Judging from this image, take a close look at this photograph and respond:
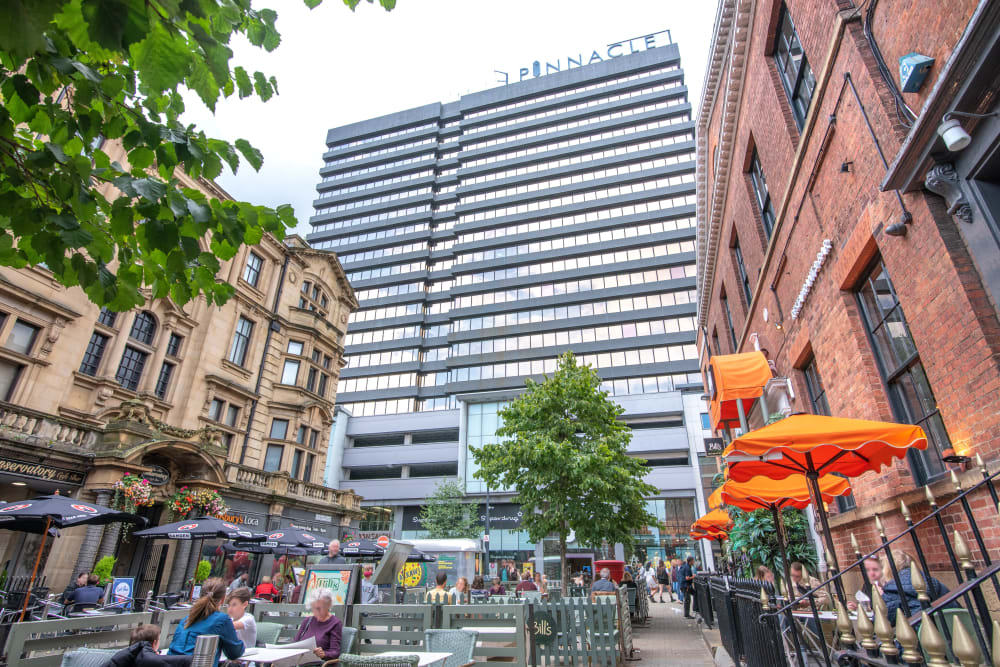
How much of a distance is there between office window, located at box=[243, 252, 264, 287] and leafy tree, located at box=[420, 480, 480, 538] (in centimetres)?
2470

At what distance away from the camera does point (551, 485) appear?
16812 millimetres

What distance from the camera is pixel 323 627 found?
6480 millimetres

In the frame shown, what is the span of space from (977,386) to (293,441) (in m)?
26.9

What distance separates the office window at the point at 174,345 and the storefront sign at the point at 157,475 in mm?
5436

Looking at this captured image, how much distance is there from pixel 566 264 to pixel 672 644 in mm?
52316

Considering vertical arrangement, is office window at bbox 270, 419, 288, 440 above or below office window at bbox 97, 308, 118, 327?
below

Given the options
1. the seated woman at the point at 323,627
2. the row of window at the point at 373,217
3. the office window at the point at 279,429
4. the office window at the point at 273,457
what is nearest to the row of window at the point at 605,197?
the row of window at the point at 373,217

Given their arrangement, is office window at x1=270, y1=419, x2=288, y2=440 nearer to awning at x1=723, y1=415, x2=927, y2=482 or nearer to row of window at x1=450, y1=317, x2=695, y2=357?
awning at x1=723, y1=415, x2=927, y2=482

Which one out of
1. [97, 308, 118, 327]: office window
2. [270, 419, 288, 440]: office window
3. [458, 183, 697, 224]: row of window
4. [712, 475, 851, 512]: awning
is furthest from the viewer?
[458, 183, 697, 224]: row of window

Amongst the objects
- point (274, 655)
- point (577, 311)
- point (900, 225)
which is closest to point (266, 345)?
point (274, 655)

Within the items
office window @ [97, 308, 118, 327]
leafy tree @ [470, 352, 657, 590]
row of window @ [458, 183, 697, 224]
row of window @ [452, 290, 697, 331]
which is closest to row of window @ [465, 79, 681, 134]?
row of window @ [458, 183, 697, 224]

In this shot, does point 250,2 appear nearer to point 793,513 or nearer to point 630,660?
point 630,660

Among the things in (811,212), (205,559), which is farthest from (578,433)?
(205,559)

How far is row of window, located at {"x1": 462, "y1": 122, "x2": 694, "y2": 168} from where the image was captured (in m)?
64.9
